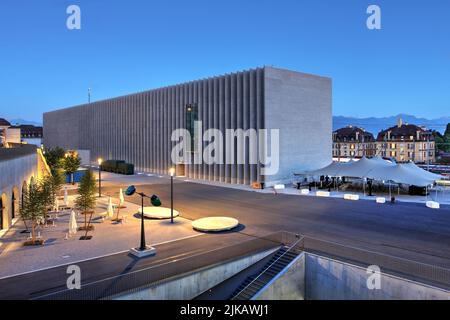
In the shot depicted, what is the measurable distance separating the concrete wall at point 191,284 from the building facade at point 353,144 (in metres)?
105

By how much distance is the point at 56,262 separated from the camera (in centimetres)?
1689

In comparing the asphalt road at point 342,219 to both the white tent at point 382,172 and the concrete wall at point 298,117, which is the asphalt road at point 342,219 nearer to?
the white tent at point 382,172

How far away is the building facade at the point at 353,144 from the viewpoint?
115250 mm

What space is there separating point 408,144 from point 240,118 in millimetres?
75868

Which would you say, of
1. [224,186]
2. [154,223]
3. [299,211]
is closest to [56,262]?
[154,223]

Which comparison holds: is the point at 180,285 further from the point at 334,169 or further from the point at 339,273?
the point at 334,169

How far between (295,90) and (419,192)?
768 inches

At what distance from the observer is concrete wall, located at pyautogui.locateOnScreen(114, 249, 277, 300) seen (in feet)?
44.3

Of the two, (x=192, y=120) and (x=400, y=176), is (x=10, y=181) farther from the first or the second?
(x=192, y=120)

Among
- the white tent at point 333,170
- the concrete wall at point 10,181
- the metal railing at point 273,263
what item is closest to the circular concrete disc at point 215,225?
the metal railing at point 273,263

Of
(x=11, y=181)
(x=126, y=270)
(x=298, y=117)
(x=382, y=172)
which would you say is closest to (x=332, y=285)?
(x=126, y=270)

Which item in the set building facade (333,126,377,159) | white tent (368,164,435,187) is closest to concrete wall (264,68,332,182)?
white tent (368,164,435,187)

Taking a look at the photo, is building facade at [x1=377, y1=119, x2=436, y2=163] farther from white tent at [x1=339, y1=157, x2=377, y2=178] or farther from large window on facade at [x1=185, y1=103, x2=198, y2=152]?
white tent at [x1=339, y1=157, x2=377, y2=178]

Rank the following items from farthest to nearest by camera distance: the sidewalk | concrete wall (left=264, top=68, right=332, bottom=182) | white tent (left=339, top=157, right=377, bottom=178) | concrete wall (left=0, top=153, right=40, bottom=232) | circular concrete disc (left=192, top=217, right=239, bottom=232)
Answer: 1. concrete wall (left=264, top=68, right=332, bottom=182)
2. white tent (left=339, top=157, right=377, bottom=178)
3. circular concrete disc (left=192, top=217, right=239, bottom=232)
4. concrete wall (left=0, top=153, right=40, bottom=232)
5. the sidewalk
